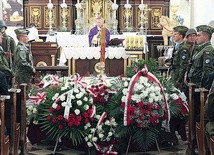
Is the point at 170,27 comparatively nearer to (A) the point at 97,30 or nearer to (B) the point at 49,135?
(A) the point at 97,30

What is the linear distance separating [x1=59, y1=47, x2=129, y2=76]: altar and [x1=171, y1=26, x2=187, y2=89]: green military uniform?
396 centimetres

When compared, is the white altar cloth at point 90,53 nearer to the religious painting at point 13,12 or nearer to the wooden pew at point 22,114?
the religious painting at point 13,12

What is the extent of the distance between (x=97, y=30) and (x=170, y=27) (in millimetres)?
5336

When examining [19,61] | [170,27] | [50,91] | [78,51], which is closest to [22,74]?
[19,61]

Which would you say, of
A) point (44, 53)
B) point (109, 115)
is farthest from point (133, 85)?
point (44, 53)

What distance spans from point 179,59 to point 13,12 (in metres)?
10.6

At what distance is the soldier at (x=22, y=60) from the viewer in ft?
30.3

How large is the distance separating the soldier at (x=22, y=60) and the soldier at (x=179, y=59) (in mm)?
2655

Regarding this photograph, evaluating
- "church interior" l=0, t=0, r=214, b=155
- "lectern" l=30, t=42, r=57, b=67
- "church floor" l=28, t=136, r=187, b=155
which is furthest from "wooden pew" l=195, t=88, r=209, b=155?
"lectern" l=30, t=42, r=57, b=67

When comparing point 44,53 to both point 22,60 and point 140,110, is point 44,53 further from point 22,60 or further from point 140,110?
point 140,110

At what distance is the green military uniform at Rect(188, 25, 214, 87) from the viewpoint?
736 cm

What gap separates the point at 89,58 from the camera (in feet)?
42.8

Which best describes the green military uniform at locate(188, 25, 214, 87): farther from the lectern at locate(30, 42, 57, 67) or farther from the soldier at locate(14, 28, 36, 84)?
the lectern at locate(30, 42, 57, 67)

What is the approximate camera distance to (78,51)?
13.1 meters
